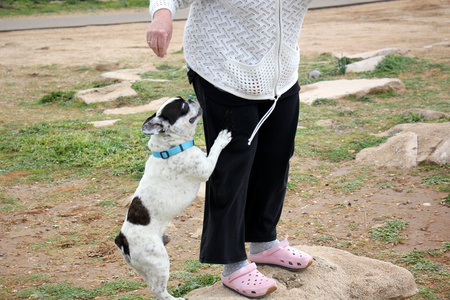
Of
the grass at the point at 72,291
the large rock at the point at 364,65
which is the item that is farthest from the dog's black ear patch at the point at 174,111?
the large rock at the point at 364,65

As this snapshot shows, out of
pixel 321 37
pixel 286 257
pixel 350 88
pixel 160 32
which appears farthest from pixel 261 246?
pixel 321 37

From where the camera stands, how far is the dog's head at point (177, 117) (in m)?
2.62

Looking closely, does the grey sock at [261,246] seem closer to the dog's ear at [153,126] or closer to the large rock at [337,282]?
the large rock at [337,282]

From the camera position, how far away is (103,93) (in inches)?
362

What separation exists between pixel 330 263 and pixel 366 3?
17.3m

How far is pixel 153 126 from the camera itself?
8.45ft

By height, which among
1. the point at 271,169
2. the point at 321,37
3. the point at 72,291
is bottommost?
the point at 321,37

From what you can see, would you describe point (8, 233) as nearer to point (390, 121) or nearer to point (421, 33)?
point (390, 121)

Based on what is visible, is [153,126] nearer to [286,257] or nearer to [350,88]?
[286,257]

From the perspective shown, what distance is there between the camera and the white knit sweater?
2.53 m

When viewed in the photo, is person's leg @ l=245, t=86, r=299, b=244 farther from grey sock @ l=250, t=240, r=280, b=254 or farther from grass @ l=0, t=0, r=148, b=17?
grass @ l=0, t=0, r=148, b=17

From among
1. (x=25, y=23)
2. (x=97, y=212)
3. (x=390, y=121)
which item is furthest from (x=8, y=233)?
(x=25, y=23)

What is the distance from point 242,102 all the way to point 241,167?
0.31 metres

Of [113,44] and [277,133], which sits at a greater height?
[277,133]
